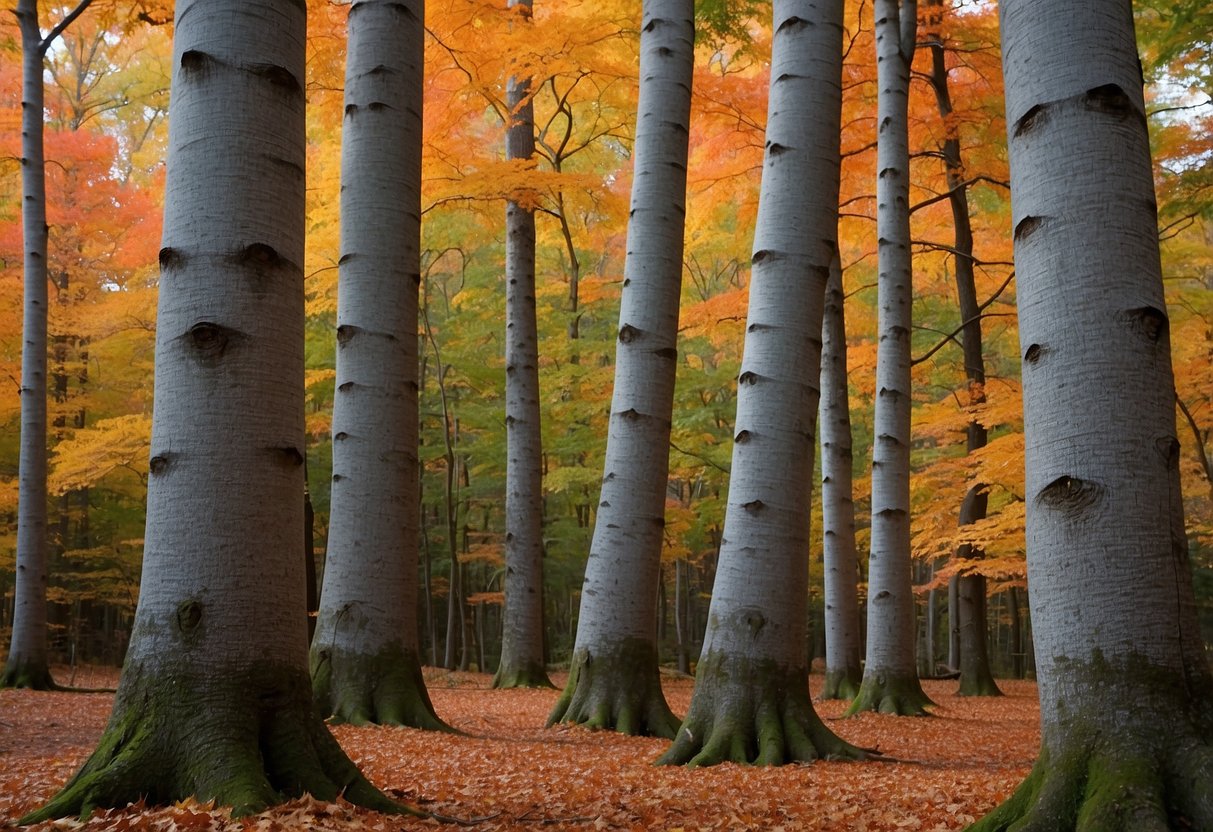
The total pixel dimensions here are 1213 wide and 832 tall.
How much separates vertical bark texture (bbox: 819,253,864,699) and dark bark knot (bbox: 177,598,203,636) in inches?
313

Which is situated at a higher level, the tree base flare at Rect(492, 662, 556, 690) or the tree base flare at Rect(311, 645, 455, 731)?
the tree base flare at Rect(311, 645, 455, 731)

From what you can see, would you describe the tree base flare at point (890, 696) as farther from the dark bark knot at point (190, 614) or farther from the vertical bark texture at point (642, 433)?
the dark bark knot at point (190, 614)

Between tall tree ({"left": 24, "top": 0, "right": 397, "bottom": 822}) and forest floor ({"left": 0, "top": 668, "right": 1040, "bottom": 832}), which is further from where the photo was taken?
forest floor ({"left": 0, "top": 668, "right": 1040, "bottom": 832})

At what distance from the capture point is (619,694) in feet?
20.6

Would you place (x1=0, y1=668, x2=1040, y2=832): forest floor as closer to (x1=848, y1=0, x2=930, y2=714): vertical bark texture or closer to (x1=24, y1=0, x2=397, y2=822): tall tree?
(x1=24, y1=0, x2=397, y2=822): tall tree

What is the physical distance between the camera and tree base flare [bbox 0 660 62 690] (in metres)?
9.94

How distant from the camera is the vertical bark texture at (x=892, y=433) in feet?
28.4

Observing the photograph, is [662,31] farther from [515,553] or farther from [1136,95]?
[515,553]

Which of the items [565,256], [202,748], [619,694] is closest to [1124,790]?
[202,748]

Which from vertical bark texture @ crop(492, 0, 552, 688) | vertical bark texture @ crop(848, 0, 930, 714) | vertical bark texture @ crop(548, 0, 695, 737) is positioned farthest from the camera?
vertical bark texture @ crop(492, 0, 552, 688)

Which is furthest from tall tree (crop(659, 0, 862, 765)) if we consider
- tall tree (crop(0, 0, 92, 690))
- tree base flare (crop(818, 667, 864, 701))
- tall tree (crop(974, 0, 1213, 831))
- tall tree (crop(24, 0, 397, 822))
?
tall tree (crop(0, 0, 92, 690))

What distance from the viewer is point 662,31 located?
6562mm

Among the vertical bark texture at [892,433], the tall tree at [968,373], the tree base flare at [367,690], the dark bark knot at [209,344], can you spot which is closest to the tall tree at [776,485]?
the tree base flare at [367,690]

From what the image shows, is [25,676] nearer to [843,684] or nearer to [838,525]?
[838,525]
